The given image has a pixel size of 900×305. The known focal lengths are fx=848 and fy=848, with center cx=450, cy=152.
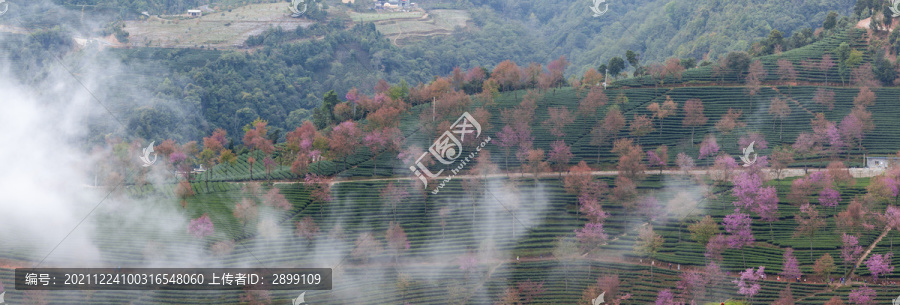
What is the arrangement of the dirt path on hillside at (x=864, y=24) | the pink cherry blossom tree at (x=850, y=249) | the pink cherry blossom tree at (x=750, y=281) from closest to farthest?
the pink cherry blossom tree at (x=750, y=281) → the pink cherry blossom tree at (x=850, y=249) → the dirt path on hillside at (x=864, y=24)

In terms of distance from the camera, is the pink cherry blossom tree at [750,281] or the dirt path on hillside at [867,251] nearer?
the pink cherry blossom tree at [750,281]

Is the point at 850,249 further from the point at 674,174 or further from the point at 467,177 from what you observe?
the point at 467,177

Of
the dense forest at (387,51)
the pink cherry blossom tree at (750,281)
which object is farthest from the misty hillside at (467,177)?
the dense forest at (387,51)

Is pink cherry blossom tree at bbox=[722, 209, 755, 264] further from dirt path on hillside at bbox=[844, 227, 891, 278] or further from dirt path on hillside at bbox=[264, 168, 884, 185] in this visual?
dirt path on hillside at bbox=[264, 168, 884, 185]

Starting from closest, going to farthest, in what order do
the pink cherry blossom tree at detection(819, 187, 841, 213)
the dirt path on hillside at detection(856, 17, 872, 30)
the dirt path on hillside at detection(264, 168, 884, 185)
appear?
the pink cherry blossom tree at detection(819, 187, 841, 213) < the dirt path on hillside at detection(264, 168, 884, 185) < the dirt path on hillside at detection(856, 17, 872, 30)

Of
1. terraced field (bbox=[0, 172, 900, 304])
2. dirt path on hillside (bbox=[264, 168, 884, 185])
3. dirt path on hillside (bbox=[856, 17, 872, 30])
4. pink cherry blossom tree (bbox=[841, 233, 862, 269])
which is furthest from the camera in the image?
dirt path on hillside (bbox=[856, 17, 872, 30])

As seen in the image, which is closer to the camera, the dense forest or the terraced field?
the terraced field

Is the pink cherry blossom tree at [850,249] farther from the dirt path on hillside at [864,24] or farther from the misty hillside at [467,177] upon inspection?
the dirt path on hillside at [864,24]

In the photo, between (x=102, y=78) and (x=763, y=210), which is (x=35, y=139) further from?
(x=763, y=210)

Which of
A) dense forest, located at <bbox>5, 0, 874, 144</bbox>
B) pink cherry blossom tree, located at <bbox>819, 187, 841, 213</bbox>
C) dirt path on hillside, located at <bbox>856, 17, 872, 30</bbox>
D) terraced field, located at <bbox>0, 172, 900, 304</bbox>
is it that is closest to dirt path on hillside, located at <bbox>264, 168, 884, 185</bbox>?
terraced field, located at <bbox>0, 172, 900, 304</bbox>

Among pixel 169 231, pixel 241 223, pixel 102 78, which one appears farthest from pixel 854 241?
pixel 102 78

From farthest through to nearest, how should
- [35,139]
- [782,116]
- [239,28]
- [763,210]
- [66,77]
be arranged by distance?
[239,28]
[66,77]
[782,116]
[35,139]
[763,210]
